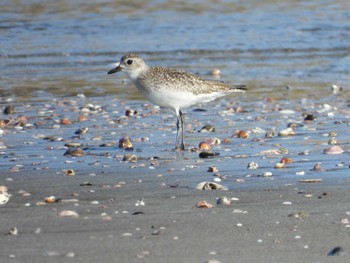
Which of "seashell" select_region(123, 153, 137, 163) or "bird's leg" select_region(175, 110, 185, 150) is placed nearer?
"seashell" select_region(123, 153, 137, 163)

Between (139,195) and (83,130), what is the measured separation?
327 centimetres

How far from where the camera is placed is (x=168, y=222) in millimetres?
6098

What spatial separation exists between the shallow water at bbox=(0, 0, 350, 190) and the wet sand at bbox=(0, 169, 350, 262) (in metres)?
0.58

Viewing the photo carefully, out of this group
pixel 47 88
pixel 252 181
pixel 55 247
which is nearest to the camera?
pixel 55 247

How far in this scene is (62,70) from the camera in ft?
49.8

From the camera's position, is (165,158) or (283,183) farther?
(165,158)

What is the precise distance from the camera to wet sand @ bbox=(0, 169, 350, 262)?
5391 mm

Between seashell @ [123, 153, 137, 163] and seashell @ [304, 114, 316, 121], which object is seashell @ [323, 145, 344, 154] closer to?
seashell @ [123, 153, 137, 163]

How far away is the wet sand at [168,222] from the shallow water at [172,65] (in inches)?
22.7

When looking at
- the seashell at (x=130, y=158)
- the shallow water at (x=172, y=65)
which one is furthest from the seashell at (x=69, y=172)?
the seashell at (x=130, y=158)

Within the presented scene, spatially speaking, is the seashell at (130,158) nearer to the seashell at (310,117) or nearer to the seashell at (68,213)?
the seashell at (68,213)

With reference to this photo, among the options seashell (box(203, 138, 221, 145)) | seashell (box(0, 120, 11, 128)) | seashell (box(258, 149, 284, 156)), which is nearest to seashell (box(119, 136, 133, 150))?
seashell (box(203, 138, 221, 145))

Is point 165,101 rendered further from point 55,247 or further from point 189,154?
point 55,247

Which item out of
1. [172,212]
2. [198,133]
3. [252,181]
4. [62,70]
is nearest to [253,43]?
[62,70]
